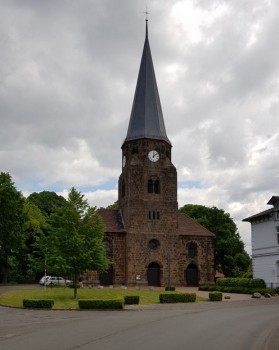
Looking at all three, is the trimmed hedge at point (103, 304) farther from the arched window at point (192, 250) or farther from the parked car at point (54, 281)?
the arched window at point (192, 250)

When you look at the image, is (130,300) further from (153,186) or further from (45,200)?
(45,200)

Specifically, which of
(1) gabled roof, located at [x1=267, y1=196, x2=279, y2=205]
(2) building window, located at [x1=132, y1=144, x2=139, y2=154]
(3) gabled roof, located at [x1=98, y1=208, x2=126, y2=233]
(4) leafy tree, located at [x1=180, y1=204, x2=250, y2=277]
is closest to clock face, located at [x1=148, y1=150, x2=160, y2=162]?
(2) building window, located at [x1=132, y1=144, x2=139, y2=154]

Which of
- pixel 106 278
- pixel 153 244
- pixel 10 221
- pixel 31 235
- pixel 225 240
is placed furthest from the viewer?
A: pixel 225 240

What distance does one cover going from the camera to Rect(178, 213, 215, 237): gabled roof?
204ft

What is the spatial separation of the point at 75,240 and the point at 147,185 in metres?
25.3

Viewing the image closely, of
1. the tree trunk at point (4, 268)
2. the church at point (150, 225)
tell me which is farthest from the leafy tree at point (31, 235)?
the church at point (150, 225)

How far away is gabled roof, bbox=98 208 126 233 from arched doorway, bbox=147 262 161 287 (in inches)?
234

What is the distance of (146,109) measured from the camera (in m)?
65.5

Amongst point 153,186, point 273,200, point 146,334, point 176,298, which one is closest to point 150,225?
point 153,186

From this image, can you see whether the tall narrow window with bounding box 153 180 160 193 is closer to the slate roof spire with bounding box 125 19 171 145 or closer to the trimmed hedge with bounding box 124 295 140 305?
the slate roof spire with bounding box 125 19 171 145

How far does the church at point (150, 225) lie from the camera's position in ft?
195

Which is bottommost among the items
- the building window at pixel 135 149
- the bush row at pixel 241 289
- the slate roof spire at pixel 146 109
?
the bush row at pixel 241 289

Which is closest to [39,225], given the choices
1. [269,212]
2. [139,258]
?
[139,258]

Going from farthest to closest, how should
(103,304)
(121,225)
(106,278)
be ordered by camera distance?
(121,225) < (106,278) < (103,304)
